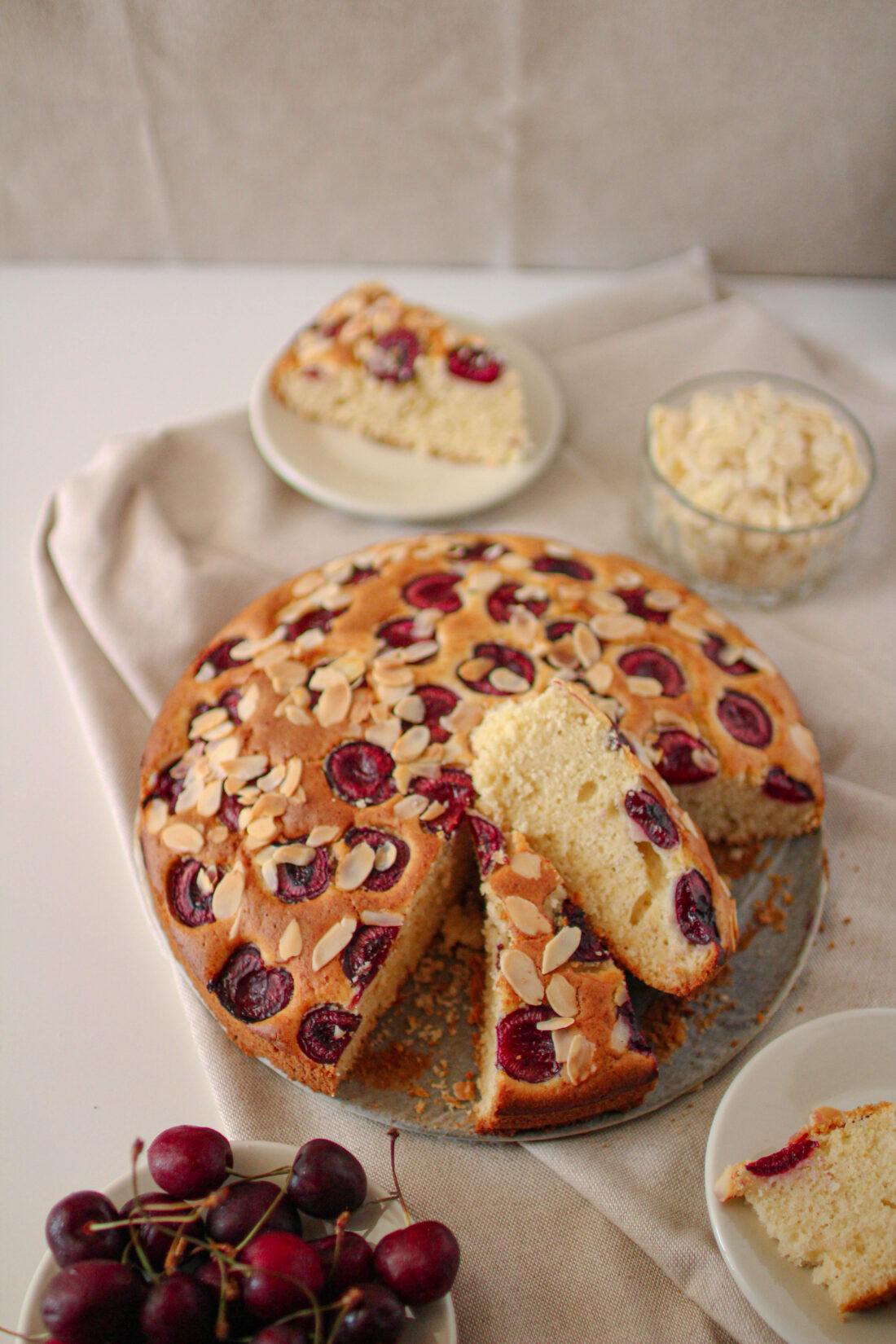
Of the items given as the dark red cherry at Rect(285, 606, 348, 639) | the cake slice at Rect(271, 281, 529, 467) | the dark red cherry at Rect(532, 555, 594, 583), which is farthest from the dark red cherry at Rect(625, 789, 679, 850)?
the cake slice at Rect(271, 281, 529, 467)

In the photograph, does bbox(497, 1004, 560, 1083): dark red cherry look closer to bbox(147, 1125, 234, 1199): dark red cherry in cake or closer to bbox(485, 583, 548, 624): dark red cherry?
bbox(147, 1125, 234, 1199): dark red cherry in cake

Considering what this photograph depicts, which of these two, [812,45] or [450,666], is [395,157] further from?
[450,666]

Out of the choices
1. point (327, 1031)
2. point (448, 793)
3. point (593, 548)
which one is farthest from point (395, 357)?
point (327, 1031)

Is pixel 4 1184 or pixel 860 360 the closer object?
pixel 4 1184

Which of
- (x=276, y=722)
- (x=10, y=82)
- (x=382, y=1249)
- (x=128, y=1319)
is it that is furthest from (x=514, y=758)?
(x=10, y=82)

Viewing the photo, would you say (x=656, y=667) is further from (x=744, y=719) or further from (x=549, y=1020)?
(x=549, y=1020)

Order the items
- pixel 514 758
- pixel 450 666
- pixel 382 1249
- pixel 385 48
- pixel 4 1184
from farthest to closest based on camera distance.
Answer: pixel 385 48 < pixel 450 666 < pixel 514 758 < pixel 4 1184 < pixel 382 1249
